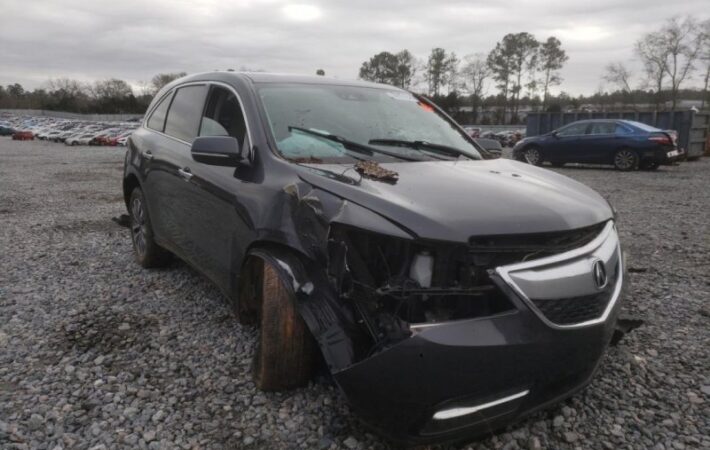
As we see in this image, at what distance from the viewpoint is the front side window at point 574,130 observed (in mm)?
15547

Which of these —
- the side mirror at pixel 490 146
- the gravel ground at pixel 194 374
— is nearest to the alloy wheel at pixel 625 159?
the gravel ground at pixel 194 374

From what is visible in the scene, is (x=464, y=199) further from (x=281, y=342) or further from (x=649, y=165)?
(x=649, y=165)

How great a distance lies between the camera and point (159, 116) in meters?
4.55

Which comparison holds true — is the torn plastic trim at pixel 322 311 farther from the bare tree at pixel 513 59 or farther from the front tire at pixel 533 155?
the bare tree at pixel 513 59

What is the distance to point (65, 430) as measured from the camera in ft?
7.88

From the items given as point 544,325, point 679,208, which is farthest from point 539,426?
point 679,208

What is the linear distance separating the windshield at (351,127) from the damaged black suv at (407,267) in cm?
2

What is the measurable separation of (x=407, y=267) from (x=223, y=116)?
197 centimetres

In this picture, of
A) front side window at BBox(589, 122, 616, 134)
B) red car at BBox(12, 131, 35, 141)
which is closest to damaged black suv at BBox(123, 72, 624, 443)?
front side window at BBox(589, 122, 616, 134)

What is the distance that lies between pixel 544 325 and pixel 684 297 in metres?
2.99

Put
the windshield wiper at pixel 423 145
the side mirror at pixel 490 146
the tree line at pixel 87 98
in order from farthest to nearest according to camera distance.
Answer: the tree line at pixel 87 98 < the side mirror at pixel 490 146 < the windshield wiper at pixel 423 145

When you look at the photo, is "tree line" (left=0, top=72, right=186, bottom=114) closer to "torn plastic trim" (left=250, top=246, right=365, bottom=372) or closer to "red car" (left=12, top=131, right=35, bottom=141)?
"red car" (left=12, top=131, right=35, bottom=141)

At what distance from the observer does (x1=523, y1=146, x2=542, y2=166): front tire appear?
16500 millimetres

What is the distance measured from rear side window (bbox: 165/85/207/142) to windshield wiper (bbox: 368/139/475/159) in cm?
146
